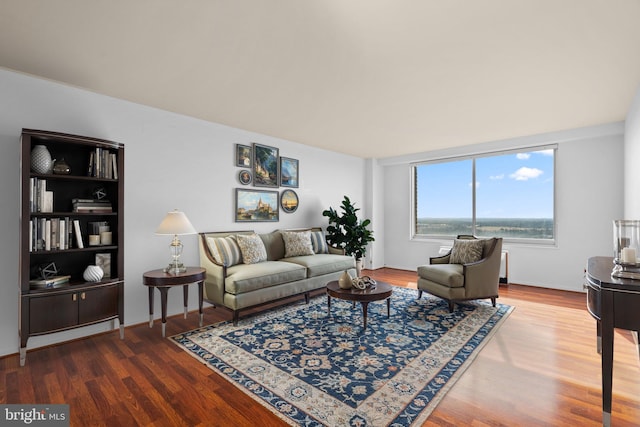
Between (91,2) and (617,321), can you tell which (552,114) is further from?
(91,2)

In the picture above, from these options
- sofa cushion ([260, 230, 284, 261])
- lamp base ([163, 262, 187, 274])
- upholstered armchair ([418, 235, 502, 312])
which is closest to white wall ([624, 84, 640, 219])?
upholstered armchair ([418, 235, 502, 312])

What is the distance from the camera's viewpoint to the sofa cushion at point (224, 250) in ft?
13.0

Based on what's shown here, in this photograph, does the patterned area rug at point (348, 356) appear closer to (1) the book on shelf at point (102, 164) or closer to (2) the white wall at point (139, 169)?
(2) the white wall at point (139, 169)

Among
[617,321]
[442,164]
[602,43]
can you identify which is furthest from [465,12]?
[442,164]

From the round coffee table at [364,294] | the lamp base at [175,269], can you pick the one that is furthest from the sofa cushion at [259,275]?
the round coffee table at [364,294]

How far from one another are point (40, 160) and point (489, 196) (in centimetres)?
663

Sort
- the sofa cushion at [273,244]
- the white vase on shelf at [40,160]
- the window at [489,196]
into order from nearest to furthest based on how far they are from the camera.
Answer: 1. the white vase on shelf at [40,160]
2. the sofa cushion at [273,244]
3. the window at [489,196]

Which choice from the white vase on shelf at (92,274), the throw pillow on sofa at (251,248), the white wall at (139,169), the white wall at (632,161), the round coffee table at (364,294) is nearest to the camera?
the white wall at (139,169)

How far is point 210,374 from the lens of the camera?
242 centimetres

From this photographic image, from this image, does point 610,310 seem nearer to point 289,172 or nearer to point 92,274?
point 92,274

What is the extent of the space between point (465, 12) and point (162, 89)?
2878 millimetres

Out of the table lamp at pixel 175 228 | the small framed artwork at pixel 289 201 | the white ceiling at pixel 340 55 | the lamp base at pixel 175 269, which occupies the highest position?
the white ceiling at pixel 340 55

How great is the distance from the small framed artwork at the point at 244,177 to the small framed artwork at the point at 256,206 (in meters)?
0.13

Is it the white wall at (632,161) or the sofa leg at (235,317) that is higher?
the white wall at (632,161)
